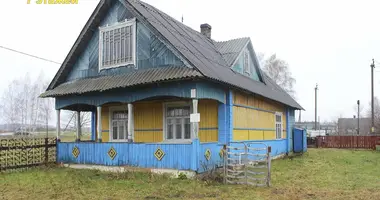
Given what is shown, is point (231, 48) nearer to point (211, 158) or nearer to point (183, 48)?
point (183, 48)

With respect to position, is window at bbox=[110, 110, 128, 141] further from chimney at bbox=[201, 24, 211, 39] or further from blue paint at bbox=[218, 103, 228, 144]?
chimney at bbox=[201, 24, 211, 39]

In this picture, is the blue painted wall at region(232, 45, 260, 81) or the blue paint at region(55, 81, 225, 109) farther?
the blue painted wall at region(232, 45, 260, 81)

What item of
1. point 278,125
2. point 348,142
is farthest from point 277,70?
point 278,125

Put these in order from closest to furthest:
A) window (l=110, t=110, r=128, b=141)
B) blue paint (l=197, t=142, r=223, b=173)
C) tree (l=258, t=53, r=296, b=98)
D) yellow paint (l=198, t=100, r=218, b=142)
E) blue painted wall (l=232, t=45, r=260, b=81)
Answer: blue paint (l=197, t=142, r=223, b=173)
yellow paint (l=198, t=100, r=218, b=142)
window (l=110, t=110, r=128, b=141)
blue painted wall (l=232, t=45, r=260, b=81)
tree (l=258, t=53, r=296, b=98)

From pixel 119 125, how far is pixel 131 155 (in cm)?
359

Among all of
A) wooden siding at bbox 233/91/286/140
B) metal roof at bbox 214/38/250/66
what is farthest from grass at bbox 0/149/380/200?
metal roof at bbox 214/38/250/66

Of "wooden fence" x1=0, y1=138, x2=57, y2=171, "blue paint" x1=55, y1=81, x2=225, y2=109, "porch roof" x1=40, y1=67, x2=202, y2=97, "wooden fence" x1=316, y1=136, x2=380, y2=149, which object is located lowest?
"wooden fence" x1=316, y1=136, x2=380, y2=149

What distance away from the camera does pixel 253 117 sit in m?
16.0

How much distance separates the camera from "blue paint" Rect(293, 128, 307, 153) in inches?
882

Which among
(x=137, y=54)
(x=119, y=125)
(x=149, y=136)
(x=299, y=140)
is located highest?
(x=137, y=54)

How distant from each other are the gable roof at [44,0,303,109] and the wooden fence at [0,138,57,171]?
275 cm

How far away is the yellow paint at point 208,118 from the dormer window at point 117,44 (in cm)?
322

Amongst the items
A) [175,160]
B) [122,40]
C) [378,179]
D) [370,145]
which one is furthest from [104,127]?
[370,145]

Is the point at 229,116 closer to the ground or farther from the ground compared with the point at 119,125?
farther from the ground
